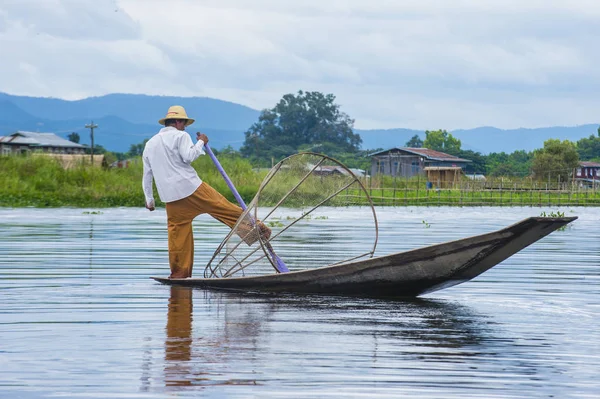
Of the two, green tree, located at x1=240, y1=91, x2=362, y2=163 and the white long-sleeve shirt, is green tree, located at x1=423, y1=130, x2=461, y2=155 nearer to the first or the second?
green tree, located at x1=240, y1=91, x2=362, y2=163

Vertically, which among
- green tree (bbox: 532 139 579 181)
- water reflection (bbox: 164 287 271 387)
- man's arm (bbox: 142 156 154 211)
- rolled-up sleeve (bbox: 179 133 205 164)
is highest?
green tree (bbox: 532 139 579 181)

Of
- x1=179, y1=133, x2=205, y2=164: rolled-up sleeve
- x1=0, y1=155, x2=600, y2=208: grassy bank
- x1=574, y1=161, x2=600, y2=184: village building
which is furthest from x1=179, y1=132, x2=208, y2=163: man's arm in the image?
x1=574, y1=161, x2=600, y2=184: village building

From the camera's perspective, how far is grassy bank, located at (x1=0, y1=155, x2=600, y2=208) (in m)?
32.6

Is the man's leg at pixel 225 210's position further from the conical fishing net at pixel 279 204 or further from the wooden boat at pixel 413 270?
the wooden boat at pixel 413 270

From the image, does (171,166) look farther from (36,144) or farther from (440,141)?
(440,141)

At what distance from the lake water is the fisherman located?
41 cm

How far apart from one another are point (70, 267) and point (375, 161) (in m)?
58.3

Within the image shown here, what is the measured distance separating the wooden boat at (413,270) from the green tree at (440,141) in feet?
247

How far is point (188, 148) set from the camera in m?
8.16

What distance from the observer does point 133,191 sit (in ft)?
112

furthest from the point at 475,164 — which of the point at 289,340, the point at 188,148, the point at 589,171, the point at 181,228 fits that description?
the point at 289,340

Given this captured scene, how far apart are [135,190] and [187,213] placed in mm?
26539

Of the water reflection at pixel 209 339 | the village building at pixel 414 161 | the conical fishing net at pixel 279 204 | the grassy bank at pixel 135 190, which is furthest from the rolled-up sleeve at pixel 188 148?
the village building at pixel 414 161

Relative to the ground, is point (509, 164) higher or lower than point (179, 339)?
higher
